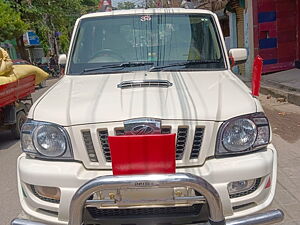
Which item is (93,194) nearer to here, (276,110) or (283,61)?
(276,110)

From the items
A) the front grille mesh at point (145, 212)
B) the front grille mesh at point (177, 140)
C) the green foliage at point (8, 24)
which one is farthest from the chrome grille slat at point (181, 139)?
the green foliage at point (8, 24)

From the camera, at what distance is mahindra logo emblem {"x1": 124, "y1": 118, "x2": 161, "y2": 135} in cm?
219

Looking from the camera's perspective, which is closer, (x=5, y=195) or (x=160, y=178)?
(x=160, y=178)

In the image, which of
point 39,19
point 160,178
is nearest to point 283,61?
point 160,178

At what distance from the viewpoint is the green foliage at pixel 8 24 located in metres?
15.5

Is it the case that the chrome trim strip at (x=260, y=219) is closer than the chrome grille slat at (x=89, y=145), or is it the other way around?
the chrome trim strip at (x=260, y=219)

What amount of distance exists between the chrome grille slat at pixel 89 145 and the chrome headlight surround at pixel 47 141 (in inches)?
4.6

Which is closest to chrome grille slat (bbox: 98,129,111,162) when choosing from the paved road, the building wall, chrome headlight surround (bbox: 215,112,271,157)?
chrome headlight surround (bbox: 215,112,271,157)

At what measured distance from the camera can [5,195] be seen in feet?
13.4

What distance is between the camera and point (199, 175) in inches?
85.7

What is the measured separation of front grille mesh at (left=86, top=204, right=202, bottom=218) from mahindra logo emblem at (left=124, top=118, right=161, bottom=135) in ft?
1.66

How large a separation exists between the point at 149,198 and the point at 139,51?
73.1 inches

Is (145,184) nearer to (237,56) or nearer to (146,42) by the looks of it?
(146,42)

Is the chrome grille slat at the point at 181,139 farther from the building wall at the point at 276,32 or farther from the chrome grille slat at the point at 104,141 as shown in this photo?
the building wall at the point at 276,32
